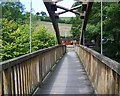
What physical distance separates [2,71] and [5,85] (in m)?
0.26

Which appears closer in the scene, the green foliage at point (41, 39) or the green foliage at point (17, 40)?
the green foliage at point (17, 40)

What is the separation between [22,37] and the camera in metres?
43.7

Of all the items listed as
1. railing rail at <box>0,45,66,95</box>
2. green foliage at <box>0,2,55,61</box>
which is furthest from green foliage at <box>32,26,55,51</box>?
railing rail at <box>0,45,66,95</box>

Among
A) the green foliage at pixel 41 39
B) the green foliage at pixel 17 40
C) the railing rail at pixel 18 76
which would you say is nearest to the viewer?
the railing rail at pixel 18 76

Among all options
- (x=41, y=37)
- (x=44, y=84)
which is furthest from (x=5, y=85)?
(x=41, y=37)

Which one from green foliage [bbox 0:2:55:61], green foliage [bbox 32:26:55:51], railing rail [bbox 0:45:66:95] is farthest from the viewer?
green foliage [bbox 32:26:55:51]

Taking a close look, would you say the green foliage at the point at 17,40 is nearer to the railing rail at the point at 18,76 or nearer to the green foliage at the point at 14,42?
the green foliage at the point at 14,42

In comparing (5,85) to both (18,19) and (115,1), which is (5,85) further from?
(18,19)

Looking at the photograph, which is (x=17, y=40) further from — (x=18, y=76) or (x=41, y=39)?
(x=18, y=76)

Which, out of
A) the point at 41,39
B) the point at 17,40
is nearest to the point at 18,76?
the point at 17,40

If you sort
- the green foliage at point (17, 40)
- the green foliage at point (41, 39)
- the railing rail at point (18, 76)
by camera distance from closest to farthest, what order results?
the railing rail at point (18, 76) < the green foliage at point (17, 40) < the green foliage at point (41, 39)

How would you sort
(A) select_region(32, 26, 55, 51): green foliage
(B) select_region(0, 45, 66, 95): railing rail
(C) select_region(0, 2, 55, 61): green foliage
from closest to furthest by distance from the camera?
(B) select_region(0, 45, 66, 95): railing rail, (C) select_region(0, 2, 55, 61): green foliage, (A) select_region(32, 26, 55, 51): green foliage

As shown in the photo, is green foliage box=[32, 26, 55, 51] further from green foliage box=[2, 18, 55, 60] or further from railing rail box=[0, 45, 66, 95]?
railing rail box=[0, 45, 66, 95]

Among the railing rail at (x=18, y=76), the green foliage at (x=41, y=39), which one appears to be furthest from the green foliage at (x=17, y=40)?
the railing rail at (x=18, y=76)
